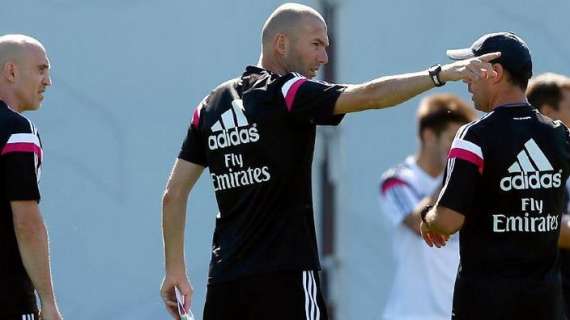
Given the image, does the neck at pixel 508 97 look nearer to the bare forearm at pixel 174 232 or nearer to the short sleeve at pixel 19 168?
the bare forearm at pixel 174 232

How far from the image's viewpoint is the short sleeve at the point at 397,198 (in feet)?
24.6

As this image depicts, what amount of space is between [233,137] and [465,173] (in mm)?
947

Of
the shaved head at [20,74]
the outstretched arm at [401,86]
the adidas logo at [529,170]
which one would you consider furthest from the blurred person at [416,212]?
the shaved head at [20,74]

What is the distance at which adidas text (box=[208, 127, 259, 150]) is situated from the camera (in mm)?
5484

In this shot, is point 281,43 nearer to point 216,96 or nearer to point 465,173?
point 216,96

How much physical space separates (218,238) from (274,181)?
39cm

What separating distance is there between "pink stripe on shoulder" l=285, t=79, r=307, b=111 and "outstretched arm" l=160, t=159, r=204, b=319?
61 centimetres

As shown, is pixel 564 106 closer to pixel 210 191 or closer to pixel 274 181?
pixel 274 181

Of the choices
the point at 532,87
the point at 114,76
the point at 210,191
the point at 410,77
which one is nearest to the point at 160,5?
the point at 114,76

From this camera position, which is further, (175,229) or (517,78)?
(175,229)

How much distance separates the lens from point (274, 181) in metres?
5.46

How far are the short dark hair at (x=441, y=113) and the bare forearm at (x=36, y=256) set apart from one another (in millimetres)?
2733

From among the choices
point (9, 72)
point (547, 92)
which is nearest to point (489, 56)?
point (547, 92)

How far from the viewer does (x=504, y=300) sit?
526 centimetres
